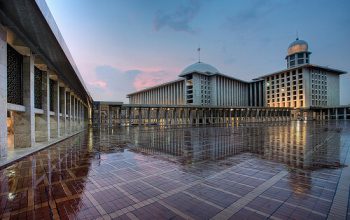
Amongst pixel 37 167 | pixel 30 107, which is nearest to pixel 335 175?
pixel 37 167

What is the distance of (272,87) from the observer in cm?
8469

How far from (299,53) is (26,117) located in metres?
105

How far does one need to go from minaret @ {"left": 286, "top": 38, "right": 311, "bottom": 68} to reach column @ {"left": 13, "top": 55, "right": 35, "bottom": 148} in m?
101

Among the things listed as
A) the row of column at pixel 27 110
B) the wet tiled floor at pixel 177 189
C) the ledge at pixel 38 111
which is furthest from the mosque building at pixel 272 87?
the wet tiled floor at pixel 177 189

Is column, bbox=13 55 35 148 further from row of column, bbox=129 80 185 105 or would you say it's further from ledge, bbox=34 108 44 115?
row of column, bbox=129 80 185 105

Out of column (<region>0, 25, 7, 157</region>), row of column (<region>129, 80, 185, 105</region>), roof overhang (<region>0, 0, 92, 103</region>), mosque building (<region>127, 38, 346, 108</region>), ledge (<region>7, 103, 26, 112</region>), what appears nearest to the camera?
roof overhang (<region>0, 0, 92, 103</region>)

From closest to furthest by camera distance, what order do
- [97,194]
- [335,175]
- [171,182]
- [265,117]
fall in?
[97,194] → [171,182] → [335,175] → [265,117]

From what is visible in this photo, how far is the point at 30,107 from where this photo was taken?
30.0ft

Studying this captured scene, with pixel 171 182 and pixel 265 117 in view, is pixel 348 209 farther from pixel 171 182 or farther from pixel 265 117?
pixel 265 117

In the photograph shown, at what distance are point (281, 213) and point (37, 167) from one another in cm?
698

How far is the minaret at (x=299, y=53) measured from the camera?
279 feet

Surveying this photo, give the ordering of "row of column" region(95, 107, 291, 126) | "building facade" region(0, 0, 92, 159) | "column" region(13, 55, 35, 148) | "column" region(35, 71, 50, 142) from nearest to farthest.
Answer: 1. "building facade" region(0, 0, 92, 159)
2. "column" region(13, 55, 35, 148)
3. "column" region(35, 71, 50, 142)
4. "row of column" region(95, 107, 291, 126)

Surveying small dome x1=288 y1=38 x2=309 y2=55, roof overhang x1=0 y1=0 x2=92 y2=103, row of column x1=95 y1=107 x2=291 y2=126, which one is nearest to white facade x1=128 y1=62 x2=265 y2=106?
row of column x1=95 y1=107 x2=291 y2=126

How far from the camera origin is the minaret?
8512 centimetres
